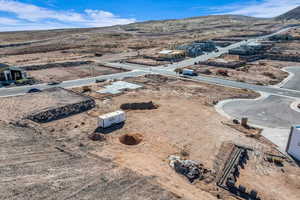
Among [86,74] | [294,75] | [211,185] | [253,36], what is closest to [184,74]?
[86,74]

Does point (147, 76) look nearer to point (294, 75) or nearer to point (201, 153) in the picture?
point (201, 153)

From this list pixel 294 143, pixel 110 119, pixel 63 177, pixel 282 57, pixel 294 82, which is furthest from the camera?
pixel 282 57

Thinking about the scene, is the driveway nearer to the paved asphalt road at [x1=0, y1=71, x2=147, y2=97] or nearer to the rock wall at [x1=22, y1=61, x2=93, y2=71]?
the paved asphalt road at [x1=0, y1=71, x2=147, y2=97]

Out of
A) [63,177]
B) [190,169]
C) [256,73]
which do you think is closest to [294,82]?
[256,73]

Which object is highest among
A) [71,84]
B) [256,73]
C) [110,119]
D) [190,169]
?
[256,73]

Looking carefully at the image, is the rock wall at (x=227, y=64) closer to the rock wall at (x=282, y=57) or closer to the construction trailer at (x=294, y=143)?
the rock wall at (x=282, y=57)

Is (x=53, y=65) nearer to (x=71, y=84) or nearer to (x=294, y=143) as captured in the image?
(x=71, y=84)

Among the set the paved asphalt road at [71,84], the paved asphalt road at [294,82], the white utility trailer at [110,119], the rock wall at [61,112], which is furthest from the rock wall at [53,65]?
the paved asphalt road at [294,82]

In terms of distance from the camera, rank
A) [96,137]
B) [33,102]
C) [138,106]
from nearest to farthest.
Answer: [96,137] → [138,106] → [33,102]
